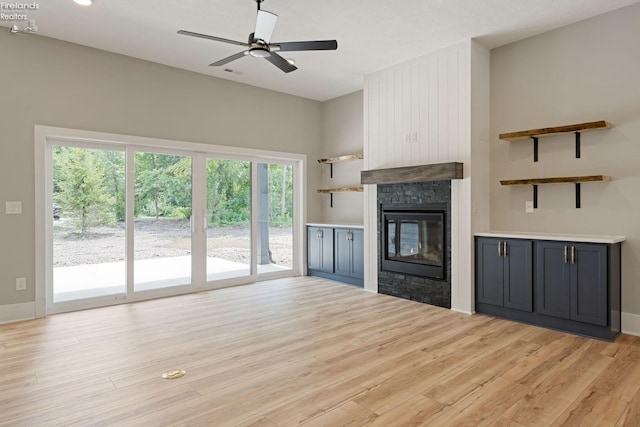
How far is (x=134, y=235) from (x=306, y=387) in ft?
11.4

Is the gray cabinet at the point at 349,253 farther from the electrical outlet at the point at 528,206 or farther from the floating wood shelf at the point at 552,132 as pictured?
the floating wood shelf at the point at 552,132

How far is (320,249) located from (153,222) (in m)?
2.71

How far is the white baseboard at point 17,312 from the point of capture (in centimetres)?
408

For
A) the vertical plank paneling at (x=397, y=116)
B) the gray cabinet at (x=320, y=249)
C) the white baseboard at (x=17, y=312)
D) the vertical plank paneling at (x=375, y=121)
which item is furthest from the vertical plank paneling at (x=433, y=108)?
the white baseboard at (x=17, y=312)

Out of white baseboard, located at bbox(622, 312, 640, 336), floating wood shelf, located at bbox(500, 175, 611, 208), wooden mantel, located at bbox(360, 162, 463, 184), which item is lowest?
white baseboard, located at bbox(622, 312, 640, 336)

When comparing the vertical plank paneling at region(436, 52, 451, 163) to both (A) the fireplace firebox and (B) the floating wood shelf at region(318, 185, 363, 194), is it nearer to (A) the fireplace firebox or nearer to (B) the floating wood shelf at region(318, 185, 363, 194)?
(A) the fireplace firebox

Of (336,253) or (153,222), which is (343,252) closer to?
(336,253)

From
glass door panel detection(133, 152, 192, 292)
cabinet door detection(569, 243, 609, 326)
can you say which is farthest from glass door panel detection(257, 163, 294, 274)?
cabinet door detection(569, 243, 609, 326)

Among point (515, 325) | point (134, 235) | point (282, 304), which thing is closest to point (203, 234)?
point (134, 235)

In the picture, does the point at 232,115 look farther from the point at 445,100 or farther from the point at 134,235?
the point at 445,100

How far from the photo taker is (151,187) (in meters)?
5.14

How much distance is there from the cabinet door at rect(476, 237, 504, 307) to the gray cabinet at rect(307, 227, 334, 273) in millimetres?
2545

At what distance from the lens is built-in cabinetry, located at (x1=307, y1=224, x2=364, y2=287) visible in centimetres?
587

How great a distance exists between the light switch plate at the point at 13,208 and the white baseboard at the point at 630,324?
638 centimetres
